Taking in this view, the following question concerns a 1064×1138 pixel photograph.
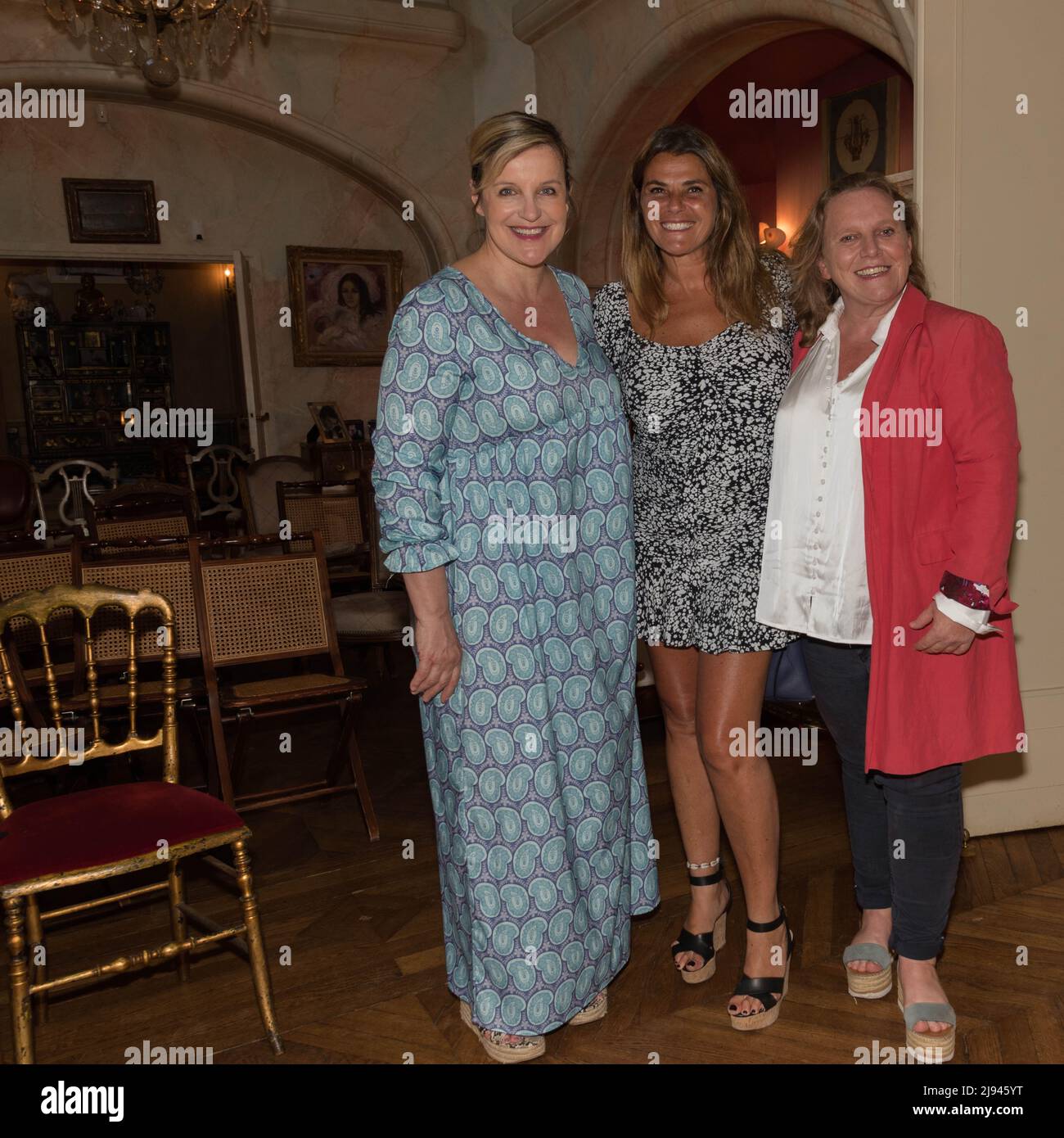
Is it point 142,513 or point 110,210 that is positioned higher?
point 110,210

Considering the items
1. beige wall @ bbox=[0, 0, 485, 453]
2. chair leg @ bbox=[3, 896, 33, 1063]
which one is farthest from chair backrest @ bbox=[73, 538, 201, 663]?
beige wall @ bbox=[0, 0, 485, 453]

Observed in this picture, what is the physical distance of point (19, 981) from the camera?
6.22ft

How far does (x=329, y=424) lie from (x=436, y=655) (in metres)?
6.52

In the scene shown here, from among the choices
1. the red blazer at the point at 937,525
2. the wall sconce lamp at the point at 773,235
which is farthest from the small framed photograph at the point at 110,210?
the red blazer at the point at 937,525

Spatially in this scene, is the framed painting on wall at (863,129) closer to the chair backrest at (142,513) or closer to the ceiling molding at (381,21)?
the ceiling molding at (381,21)

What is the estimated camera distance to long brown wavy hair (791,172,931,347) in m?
2.02

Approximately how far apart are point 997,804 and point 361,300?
6583 millimetres

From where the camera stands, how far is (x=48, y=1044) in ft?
7.40

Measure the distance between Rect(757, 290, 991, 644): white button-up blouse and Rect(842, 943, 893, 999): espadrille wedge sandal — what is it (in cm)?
77

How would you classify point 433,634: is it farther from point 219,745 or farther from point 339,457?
point 339,457

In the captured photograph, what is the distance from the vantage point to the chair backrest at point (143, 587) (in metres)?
3.33

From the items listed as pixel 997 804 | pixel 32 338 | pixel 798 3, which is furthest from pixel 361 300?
pixel 997 804

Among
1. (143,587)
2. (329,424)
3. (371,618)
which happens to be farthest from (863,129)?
(143,587)

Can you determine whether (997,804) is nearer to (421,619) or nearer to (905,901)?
(905,901)
